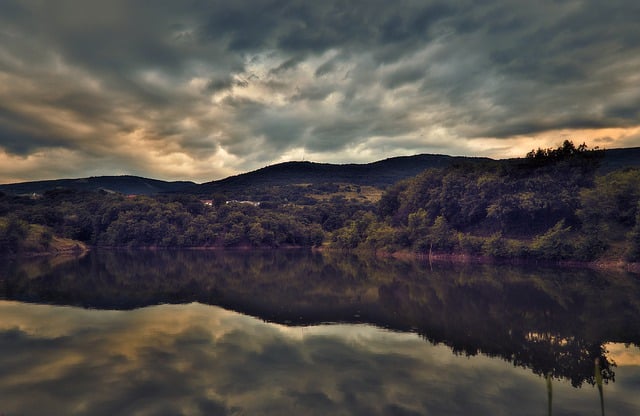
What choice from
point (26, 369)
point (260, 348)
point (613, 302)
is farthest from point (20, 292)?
point (613, 302)

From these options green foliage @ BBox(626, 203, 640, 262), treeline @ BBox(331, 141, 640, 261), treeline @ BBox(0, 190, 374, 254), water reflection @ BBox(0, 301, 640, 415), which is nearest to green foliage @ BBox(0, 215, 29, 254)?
treeline @ BBox(0, 190, 374, 254)

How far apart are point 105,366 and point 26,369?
3.05 meters

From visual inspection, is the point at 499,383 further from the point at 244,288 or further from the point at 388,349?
the point at 244,288

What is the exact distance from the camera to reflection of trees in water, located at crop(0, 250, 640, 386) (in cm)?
2064

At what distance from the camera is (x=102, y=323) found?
26.0 m

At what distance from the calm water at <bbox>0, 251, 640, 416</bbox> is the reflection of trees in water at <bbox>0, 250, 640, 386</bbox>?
172mm

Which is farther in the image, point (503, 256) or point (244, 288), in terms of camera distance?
point (503, 256)

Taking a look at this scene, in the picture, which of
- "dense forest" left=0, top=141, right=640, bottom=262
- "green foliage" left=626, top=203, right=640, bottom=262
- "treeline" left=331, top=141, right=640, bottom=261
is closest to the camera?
"green foliage" left=626, top=203, right=640, bottom=262

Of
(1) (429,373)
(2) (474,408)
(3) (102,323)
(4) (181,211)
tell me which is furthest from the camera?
(4) (181,211)

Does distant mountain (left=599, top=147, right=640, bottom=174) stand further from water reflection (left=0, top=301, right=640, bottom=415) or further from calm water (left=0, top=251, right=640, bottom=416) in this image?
water reflection (left=0, top=301, right=640, bottom=415)

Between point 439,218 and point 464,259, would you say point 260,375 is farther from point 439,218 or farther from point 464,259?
point 439,218

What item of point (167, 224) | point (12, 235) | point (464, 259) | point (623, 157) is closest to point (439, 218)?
point (464, 259)

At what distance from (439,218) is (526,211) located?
50.0ft

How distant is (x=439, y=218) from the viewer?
7594cm
